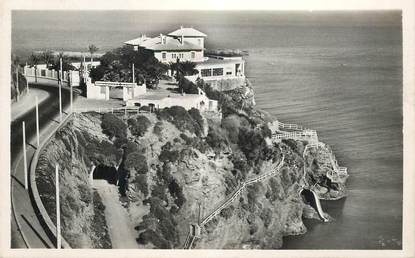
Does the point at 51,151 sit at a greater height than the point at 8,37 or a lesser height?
lesser

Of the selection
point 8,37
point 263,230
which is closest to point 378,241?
point 263,230

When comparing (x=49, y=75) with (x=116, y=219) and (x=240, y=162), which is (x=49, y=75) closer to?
(x=116, y=219)

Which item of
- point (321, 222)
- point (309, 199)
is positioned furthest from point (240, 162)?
point (321, 222)

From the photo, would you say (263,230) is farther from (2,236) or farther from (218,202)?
(2,236)

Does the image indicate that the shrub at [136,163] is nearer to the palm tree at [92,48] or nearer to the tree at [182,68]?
the tree at [182,68]

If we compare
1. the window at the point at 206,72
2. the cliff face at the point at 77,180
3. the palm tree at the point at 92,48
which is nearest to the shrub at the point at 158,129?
the cliff face at the point at 77,180
